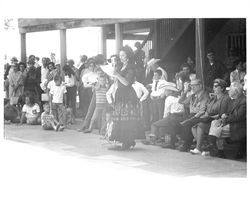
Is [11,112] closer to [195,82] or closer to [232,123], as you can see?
[195,82]

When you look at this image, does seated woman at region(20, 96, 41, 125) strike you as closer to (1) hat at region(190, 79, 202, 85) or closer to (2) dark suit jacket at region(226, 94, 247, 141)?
(1) hat at region(190, 79, 202, 85)

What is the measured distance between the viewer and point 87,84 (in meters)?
9.48

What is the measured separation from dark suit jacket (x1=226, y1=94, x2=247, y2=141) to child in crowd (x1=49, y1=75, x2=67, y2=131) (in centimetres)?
329

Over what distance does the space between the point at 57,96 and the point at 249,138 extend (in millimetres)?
3930

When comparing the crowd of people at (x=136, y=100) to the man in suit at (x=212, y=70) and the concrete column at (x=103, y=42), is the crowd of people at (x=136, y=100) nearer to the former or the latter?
the man in suit at (x=212, y=70)

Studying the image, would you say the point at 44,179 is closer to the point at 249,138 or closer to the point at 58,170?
the point at 58,170

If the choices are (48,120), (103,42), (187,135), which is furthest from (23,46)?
(187,135)

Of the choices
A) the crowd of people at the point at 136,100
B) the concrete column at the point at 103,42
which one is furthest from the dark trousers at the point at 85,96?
the concrete column at the point at 103,42

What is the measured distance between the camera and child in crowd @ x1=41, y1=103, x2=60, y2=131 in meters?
9.46

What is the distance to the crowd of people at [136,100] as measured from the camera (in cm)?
725

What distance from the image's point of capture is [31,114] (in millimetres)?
9664

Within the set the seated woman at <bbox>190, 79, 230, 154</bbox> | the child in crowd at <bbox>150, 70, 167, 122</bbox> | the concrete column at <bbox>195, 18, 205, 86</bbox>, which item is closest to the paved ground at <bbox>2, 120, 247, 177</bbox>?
the seated woman at <bbox>190, 79, 230, 154</bbox>

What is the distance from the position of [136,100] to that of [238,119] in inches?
57.3
